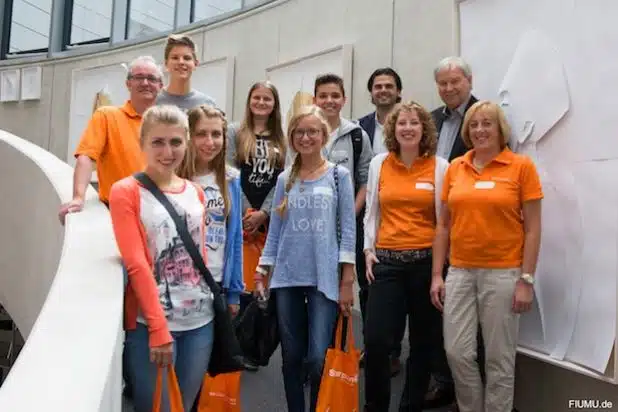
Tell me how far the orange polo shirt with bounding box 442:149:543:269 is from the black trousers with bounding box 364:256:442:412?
225mm

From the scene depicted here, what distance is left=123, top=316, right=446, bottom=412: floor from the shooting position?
2.73 metres

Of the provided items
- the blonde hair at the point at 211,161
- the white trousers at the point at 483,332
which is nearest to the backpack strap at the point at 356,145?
the white trousers at the point at 483,332

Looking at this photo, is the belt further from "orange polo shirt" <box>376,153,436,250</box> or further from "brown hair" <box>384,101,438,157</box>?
"brown hair" <box>384,101,438,157</box>

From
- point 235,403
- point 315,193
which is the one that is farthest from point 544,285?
point 235,403

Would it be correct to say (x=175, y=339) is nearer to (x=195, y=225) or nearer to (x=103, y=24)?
(x=195, y=225)

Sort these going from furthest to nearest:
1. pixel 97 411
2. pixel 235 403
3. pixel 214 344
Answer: pixel 235 403 → pixel 214 344 → pixel 97 411

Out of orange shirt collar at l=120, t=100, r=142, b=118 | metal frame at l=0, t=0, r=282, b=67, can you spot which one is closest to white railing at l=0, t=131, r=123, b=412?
orange shirt collar at l=120, t=100, r=142, b=118

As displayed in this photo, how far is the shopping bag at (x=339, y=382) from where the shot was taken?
227cm

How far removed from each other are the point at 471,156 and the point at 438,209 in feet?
0.87

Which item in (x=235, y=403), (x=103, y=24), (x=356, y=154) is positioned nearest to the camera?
(x=235, y=403)

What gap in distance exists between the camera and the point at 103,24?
905 centimetres

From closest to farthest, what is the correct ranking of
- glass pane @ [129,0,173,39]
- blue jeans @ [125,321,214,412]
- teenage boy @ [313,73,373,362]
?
1. blue jeans @ [125,321,214,412]
2. teenage boy @ [313,73,373,362]
3. glass pane @ [129,0,173,39]

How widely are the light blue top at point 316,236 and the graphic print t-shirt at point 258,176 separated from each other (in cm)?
44

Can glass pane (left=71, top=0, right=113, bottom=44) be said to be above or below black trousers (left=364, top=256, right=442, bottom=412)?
above
